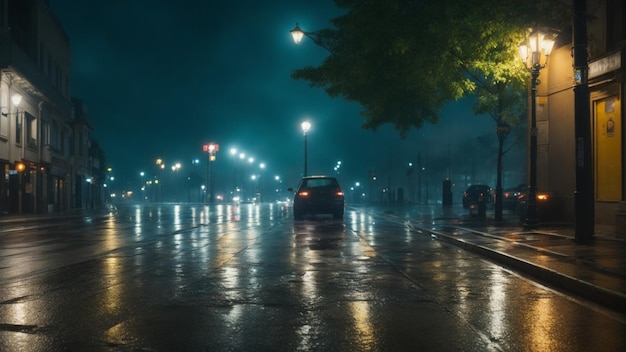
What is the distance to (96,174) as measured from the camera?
72938mm

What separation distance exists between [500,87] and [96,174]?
202 ft

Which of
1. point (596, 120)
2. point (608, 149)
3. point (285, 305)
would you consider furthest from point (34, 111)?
point (285, 305)

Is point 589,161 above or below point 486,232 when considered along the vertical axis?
above

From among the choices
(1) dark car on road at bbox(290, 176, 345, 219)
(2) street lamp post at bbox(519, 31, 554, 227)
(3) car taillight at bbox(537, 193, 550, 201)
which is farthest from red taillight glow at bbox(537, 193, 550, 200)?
(1) dark car on road at bbox(290, 176, 345, 219)

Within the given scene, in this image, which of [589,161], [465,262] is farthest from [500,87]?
[465,262]

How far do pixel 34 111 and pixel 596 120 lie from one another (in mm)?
35594

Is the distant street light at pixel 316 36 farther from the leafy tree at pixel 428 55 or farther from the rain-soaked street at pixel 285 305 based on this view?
the rain-soaked street at pixel 285 305

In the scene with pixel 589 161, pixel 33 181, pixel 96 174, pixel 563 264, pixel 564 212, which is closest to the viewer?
pixel 563 264

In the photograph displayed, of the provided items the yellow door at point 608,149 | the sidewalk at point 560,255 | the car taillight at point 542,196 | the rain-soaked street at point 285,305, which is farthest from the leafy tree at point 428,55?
the rain-soaked street at point 285,305

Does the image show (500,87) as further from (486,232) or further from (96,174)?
(96,174)

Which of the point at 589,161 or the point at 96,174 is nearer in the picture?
the point at 589,161

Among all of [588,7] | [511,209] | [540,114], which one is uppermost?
[588,7]

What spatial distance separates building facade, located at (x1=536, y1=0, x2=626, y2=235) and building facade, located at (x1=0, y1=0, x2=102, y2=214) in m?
24.9

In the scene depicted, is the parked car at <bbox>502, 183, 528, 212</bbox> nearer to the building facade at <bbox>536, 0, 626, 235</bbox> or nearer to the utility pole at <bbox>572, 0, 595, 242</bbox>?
the building facade at <bbox>536, 0, 626, 235</bbox>
